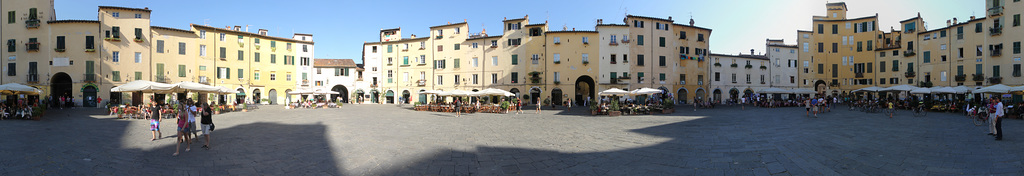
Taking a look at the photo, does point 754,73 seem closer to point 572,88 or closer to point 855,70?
point 855,70

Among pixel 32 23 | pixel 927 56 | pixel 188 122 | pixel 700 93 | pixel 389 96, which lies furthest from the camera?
pixel 389 96

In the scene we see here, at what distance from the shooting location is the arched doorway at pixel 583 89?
43.0m

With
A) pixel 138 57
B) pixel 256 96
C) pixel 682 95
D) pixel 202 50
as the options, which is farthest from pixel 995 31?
pixel 138 57

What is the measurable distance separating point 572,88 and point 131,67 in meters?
38.3

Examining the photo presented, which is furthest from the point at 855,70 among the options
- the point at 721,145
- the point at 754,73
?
the point at 721,145

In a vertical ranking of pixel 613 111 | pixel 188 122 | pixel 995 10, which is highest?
pixel 995 10

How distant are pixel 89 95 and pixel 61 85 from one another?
385cm

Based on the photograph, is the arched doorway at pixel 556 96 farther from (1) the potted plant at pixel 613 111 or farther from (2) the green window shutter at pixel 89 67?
(2) the green window shutter at pixel 89 67

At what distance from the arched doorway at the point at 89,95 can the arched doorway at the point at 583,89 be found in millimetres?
40760

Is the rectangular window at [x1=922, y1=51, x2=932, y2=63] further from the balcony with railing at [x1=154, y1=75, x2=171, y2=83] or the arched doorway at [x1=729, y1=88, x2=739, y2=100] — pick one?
the balcony with railing at [x1=154, y1=75, x2=171, y2=83]

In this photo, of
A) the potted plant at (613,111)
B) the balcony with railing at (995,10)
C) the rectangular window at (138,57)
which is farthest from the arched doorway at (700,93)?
the rectangular window at (138,57)

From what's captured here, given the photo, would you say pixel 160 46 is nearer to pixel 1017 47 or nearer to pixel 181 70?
pixel 181 70

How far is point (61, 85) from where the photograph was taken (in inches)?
1364

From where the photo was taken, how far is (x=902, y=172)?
6.26m
